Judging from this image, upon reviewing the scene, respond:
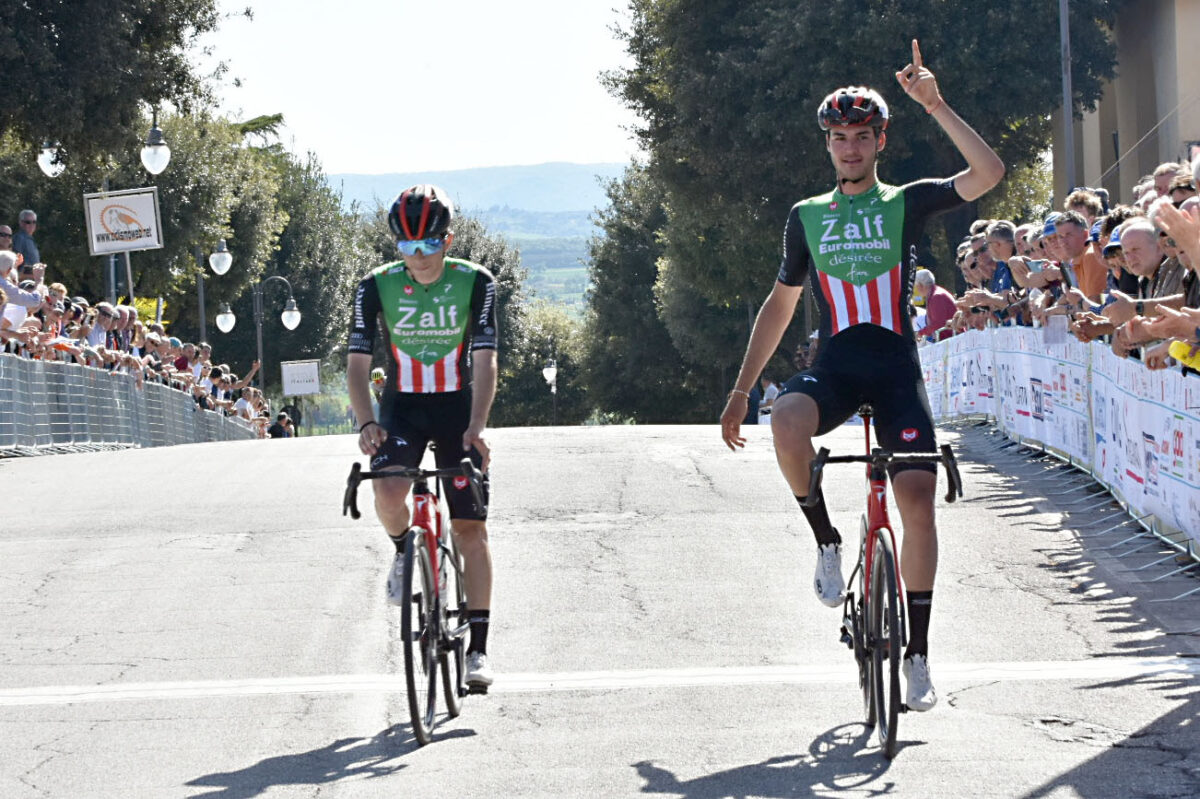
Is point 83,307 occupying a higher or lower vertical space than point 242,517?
higher

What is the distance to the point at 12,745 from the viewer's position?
6.94 meters

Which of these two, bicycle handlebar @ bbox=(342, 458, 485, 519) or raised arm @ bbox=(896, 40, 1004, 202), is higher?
raised arm @ bbox=(896, 40, 1004, 202)

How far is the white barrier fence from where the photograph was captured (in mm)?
10039

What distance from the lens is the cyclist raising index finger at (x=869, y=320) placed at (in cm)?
647

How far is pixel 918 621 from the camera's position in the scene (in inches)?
253

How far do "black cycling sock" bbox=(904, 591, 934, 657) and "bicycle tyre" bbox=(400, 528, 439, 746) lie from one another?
67.5 inches

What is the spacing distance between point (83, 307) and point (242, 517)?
11.8 m

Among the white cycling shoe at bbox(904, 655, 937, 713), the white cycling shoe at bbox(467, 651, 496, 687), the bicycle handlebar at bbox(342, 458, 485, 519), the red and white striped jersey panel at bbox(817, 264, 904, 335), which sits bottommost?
the white cycling shoe at bbox(467, 651, 496, 687)

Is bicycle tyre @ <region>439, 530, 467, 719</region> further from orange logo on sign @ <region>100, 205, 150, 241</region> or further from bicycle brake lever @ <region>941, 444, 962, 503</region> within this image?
orange logo on sign @ <region>100, 205, 150, 241</region>

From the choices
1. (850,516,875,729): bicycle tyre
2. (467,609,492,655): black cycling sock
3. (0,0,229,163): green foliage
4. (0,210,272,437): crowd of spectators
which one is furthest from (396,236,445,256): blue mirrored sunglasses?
(0,0,229,163): green foliage

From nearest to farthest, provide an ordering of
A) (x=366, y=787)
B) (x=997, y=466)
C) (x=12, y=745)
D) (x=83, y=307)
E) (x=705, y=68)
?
(x=366, y=787)
(x=12, y=745)
(x=997, y=466)
(x=83, y=307)
(x=705, y=68)

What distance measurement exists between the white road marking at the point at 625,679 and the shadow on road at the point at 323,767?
0.97 metres

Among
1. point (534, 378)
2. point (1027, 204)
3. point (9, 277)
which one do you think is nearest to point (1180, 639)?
point (9, 277)

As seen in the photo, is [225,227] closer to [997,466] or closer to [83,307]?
[83,307]
